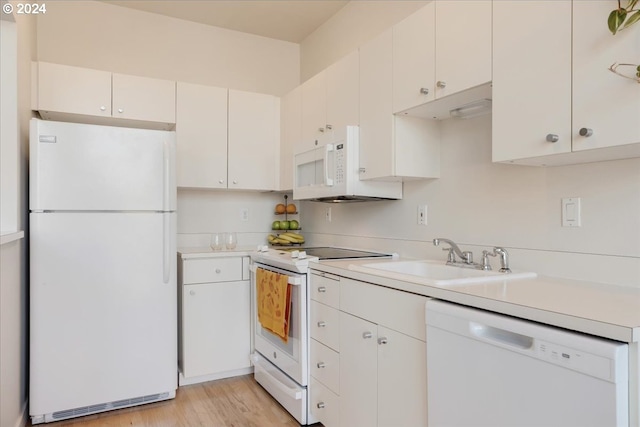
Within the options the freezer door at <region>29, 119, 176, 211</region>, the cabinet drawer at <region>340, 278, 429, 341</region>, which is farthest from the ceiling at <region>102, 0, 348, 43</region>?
the cabinet drawer at <region>340, 278, 429, 341</region>

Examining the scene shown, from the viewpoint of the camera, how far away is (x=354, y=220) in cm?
292

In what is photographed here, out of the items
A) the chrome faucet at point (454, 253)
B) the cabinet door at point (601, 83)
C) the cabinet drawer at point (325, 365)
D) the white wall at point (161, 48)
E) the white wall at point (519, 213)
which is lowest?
the cabinet drawer at point (325, 365)

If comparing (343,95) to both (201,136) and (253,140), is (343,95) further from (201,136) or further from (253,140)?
(201,136)

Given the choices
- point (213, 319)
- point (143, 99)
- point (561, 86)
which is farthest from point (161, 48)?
point (561, 86)

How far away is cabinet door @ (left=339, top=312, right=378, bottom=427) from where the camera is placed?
69.1 inches

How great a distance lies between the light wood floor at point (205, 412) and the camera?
2307mm

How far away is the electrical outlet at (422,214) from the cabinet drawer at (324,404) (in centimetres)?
103

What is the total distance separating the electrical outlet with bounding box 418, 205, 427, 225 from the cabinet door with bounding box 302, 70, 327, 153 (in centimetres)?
75

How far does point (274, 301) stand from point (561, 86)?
1.79 m

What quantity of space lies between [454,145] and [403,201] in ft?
1.54

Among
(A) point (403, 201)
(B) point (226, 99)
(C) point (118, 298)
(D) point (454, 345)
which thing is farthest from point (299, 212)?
(D) point (454, 345)

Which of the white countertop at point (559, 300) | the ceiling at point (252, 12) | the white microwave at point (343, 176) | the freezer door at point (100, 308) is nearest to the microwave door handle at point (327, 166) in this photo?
the white microwave at point (343, 176)

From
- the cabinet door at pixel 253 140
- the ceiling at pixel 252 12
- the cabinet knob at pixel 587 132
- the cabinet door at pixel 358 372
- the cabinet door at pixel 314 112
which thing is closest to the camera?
the cabinet knob at pixel 587 132

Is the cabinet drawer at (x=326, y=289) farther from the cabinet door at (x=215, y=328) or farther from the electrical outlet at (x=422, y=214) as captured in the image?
the cabinet door at (x=215, y=328)
